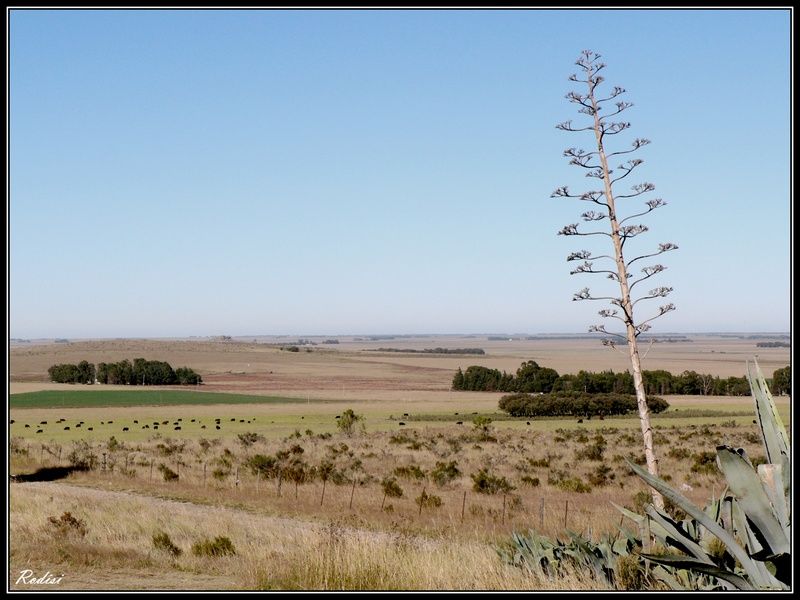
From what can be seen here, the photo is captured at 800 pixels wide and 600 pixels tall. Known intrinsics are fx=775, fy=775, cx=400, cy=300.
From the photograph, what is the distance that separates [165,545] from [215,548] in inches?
46.3

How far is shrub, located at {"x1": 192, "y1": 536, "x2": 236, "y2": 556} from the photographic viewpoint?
14125 mm

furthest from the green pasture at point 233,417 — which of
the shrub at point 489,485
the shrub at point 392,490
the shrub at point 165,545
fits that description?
the shrub at point 165,545

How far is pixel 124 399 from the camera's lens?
94.6 meters

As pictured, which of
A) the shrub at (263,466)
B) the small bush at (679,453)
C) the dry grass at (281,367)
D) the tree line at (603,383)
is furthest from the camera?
the dry grass at (281,367)

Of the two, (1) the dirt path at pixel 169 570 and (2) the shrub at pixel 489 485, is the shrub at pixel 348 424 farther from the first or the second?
(1) the dirt path at pixel 169 570

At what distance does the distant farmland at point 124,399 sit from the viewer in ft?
287

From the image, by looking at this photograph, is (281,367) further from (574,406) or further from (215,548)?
(215,548)

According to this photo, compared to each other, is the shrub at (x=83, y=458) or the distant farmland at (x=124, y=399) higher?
the shrub at (x=83, y=458)

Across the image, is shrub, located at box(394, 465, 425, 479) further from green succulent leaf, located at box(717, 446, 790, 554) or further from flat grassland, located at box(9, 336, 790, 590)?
green succulent leaf, located at box(717, 446, 790, 554)

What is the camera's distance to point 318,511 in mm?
20906

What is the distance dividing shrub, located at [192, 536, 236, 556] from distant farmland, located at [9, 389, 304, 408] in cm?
7656

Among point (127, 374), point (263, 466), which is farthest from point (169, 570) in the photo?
point (127, 374)

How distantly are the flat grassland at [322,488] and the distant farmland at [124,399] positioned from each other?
1.75 metres

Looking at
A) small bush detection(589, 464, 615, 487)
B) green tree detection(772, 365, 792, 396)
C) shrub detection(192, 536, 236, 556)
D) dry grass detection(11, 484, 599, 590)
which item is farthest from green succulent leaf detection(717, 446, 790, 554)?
green tree detection(772, 365, 792, 396)
